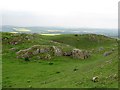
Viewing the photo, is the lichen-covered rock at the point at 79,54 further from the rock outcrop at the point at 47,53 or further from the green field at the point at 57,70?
the green field at the point at 57,70

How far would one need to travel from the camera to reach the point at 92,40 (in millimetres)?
96875

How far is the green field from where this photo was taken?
97.1 ft

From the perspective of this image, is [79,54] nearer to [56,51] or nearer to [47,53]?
[56,51]

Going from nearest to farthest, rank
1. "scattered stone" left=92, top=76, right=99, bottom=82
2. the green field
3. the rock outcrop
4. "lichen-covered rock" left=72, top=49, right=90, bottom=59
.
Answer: "scattered stone" left=92, top=76, right=99, bottom=82 → the green field → the rock outcrop → "lichen-covered rock" left=72, top=49, right=90, bottom=59

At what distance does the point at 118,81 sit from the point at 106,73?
3981mm

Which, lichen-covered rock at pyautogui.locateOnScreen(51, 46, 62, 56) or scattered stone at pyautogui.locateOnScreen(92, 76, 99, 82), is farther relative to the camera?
lichen-covered rock at pyautogui.locateOnScreen(51, 46, 62, 56)

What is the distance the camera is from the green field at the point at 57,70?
2959 centimetres

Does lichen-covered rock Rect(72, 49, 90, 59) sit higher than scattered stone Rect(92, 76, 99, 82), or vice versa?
scattered stone Rect(92, 76, 99, 82)

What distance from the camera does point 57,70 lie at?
151 ft

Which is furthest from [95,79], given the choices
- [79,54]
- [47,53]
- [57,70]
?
[47,53]

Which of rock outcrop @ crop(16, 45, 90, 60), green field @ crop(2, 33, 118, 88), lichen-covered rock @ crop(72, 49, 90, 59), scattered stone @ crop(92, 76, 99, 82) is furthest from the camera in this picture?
lichen-covered rock @ crop(72, 49, 90, 59)

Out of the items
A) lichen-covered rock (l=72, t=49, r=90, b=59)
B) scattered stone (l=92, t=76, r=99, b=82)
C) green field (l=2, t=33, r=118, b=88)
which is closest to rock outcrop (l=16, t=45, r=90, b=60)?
lichen-covered rock (l=72, t=49, r=90, b=59)

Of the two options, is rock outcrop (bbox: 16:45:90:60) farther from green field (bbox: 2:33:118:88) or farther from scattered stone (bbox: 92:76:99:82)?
scattered stone (bbox: 92:76:99:82)

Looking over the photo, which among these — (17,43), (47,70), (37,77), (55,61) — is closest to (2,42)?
(17,43)
